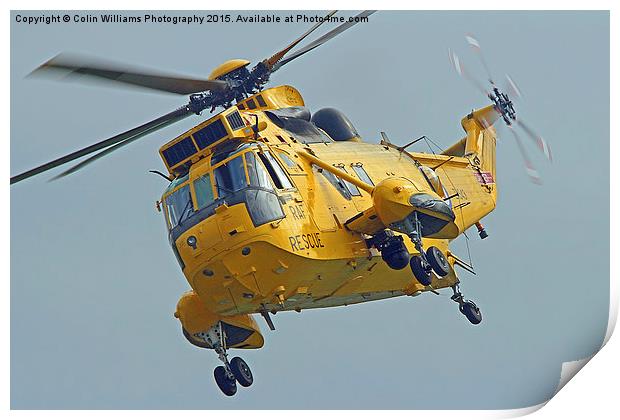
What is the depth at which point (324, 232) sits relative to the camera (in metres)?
10.8

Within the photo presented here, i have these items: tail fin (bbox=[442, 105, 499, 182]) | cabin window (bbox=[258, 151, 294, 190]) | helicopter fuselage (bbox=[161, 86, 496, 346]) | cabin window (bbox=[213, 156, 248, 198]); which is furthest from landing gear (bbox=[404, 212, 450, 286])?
tail fin (bbox=[442, 105, 499, 182])

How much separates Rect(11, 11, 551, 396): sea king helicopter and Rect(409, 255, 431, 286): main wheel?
0.04 ft

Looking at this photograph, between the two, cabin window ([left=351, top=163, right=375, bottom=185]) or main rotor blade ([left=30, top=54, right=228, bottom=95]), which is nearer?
main rotor blade ([left=30, top=54, right=228, bottom=95])

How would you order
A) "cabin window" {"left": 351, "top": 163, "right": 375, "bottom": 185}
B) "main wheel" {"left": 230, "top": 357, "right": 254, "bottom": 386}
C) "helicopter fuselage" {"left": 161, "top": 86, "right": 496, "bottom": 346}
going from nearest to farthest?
"helicopter fuselage" {"left": 161, "top": 86, "right": 496, "bottom": 346} → "cabin window" {"left": 351, "top": 163, "right": 375, "bottom": 185} → "main wheel" {"left": 230, "top": 357, "right": 254, "bottom": 386}

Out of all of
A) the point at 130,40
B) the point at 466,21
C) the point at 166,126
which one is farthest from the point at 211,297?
the point at 466,21

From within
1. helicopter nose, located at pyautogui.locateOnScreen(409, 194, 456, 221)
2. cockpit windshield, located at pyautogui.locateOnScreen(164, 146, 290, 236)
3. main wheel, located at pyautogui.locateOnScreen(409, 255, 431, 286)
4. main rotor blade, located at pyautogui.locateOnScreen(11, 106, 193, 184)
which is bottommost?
main wheel, located at pyautogui.locateOnScreen(409, 255, 431, 286)

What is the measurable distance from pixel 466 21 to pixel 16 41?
4685mm

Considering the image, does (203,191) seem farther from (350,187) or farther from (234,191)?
(350,187)

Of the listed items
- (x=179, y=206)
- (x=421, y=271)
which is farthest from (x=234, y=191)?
(x=421, y=271)

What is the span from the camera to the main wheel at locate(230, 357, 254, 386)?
11750 millimetres

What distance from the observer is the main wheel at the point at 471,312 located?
12.4 m

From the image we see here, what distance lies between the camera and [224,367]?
460 inches

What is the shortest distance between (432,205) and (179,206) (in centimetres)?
240

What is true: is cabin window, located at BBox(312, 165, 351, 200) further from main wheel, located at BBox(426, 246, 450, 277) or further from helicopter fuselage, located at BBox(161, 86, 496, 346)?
main wheel, located at BBox(426, 246, 450, 277)
